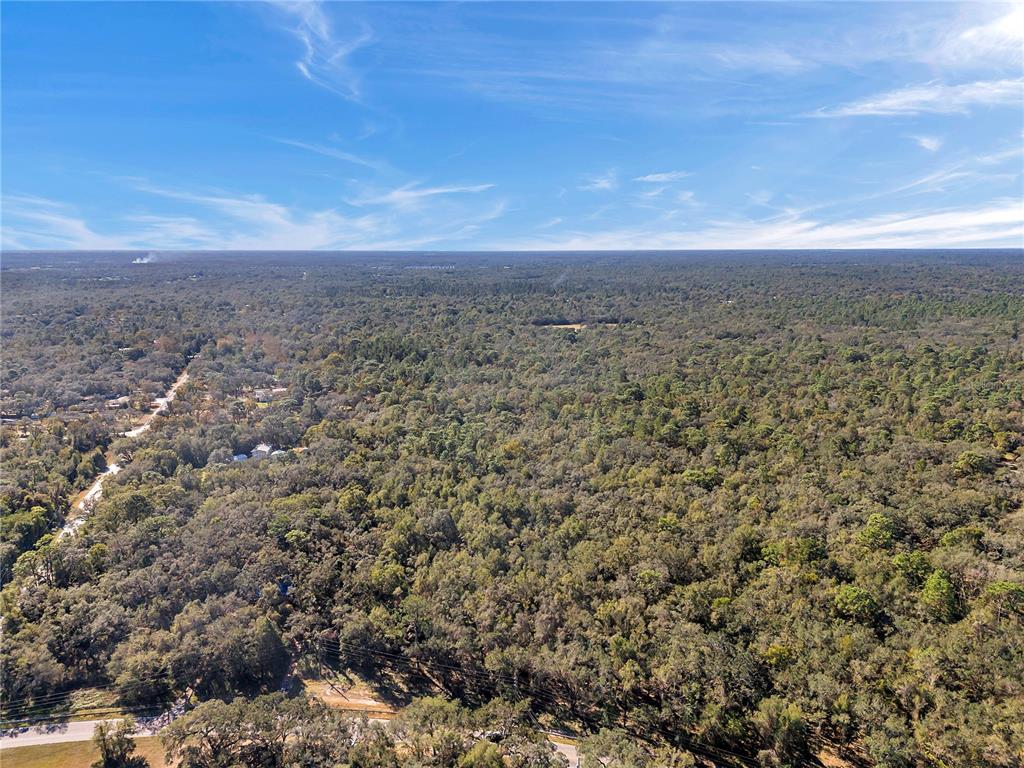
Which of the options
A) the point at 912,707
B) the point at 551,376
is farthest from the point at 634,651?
the point at 551,376

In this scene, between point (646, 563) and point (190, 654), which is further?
point (646, 563)

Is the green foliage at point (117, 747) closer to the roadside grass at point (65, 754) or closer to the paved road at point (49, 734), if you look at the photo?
the roadside grass at point (65, 754)

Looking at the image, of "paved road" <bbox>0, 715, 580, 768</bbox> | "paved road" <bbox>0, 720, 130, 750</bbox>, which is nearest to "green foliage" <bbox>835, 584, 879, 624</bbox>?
"paved road" <bbox>0, 715, 580, 768</bbox>

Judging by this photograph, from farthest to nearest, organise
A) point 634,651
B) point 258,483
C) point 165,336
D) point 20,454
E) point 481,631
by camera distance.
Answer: point 165,336 → point 20,454 → point 258,483 → point 481,631 → point 634,651

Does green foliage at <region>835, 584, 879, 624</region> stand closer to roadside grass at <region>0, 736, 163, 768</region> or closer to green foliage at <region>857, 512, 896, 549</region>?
green foliage at <region>857, 512, 896, 549</region>

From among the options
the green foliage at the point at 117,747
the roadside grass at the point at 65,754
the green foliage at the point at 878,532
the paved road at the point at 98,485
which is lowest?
the roadside grass at the point at 65,754

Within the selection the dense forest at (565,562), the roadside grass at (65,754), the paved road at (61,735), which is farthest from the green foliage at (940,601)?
the roadside grass at (65,754)

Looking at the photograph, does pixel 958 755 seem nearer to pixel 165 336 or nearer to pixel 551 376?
pixel 551 376
